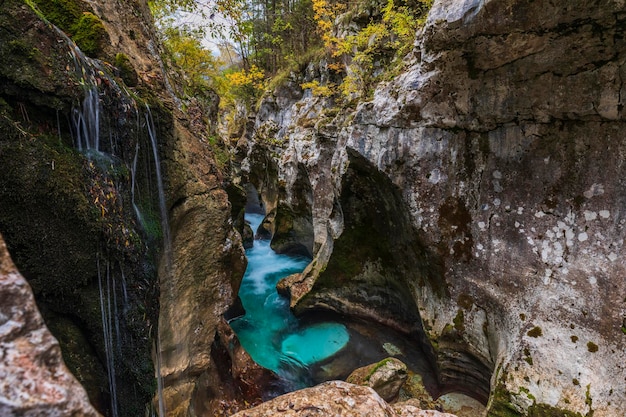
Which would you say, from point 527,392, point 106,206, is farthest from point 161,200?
point 527,392

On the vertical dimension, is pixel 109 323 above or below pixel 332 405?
above

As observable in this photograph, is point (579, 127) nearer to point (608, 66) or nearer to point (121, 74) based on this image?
point (608, 66)

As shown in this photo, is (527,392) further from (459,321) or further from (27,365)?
(27,365)

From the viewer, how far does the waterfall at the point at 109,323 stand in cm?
340

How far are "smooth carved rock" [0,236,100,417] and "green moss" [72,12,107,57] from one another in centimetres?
415

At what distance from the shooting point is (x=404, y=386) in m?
7.09

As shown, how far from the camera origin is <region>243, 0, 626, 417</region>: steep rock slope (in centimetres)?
460

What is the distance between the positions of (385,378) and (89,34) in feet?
25.9

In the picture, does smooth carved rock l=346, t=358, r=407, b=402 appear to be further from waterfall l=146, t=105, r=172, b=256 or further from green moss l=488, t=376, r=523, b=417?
waterfall l=146, t=105, r=172, b=256

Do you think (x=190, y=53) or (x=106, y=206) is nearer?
(x=106, y=206)

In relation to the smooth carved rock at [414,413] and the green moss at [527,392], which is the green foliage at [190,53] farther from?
the green moss at [527,392]

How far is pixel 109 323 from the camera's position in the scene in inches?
136

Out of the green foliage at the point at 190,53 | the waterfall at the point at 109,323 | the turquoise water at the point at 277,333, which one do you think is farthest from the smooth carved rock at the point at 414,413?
the green foliage at the point at 190,53

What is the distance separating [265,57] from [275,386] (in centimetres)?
2343
